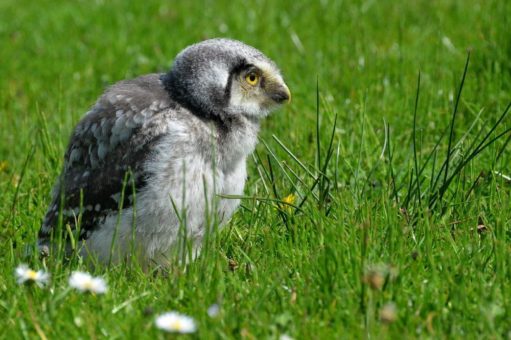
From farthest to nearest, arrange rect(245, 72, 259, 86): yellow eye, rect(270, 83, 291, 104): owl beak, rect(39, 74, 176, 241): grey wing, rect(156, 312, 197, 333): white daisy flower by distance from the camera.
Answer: rect(270, 83, 291, 104): owl beak
rect(245, 72, 259, 86): yellow eye
rect(39, 74, 176, 241): grey wing
rect(156, 312, 197, 333): white daisy flower

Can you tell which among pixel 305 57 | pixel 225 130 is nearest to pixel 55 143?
pixel 225 130

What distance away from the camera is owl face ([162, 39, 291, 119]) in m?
4.89

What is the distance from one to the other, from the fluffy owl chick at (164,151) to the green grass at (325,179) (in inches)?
9.1

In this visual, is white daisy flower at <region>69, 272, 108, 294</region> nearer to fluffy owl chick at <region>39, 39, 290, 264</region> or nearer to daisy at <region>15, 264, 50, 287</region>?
daisy at <region>15, 264, 50, 287</region>

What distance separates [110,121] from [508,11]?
450 cm

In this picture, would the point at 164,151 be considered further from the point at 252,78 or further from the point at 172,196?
the point at 252,78

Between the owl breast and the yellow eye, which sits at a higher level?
the yellow eye

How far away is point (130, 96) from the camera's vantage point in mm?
4977

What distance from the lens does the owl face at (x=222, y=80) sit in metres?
4.89

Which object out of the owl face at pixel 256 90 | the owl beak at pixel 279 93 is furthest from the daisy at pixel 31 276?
the owl beak at pixel 279 93

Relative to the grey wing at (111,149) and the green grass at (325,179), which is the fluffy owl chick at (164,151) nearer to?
the grey wing at (111,149)

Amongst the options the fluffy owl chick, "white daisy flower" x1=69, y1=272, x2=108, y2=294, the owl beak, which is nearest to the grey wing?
the fluffy owl chick

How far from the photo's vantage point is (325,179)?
529 cm

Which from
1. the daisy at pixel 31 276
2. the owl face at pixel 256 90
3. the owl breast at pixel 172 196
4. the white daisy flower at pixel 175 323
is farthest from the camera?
the owl face at pixel 256 90
